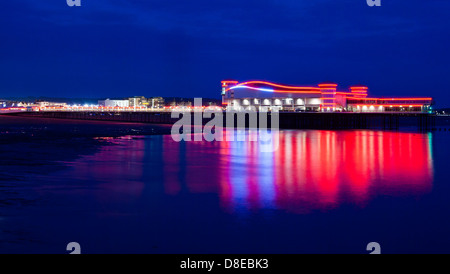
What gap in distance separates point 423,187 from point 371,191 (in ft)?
6.89

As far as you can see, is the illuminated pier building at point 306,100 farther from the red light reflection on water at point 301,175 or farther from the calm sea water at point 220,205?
the calm sea water at point 220,205

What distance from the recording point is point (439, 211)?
36.1ft

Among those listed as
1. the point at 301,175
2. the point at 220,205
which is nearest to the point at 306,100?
the point at 301,175

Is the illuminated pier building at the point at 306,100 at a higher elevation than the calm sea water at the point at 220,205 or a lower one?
higher

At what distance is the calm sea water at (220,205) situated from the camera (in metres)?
8.34

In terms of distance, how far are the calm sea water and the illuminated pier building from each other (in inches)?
1921

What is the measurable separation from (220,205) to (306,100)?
60.5 meters

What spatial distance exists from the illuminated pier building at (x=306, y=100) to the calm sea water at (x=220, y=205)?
1921 inches

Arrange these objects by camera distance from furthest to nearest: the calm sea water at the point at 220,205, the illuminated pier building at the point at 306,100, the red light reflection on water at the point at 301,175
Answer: the illuminated pier building at the point at 306,100 → the red light reflection on water at the point at 301,175 → the calm sea water at the point at 220,205

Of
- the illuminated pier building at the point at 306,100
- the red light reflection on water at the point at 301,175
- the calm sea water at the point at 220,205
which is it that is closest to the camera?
the calm sea water at the point at 220,205

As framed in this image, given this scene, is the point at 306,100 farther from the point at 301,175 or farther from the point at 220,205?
the point at 220,205

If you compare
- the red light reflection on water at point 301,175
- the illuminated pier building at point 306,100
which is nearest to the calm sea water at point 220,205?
the red light reflection on water at point 301,175
